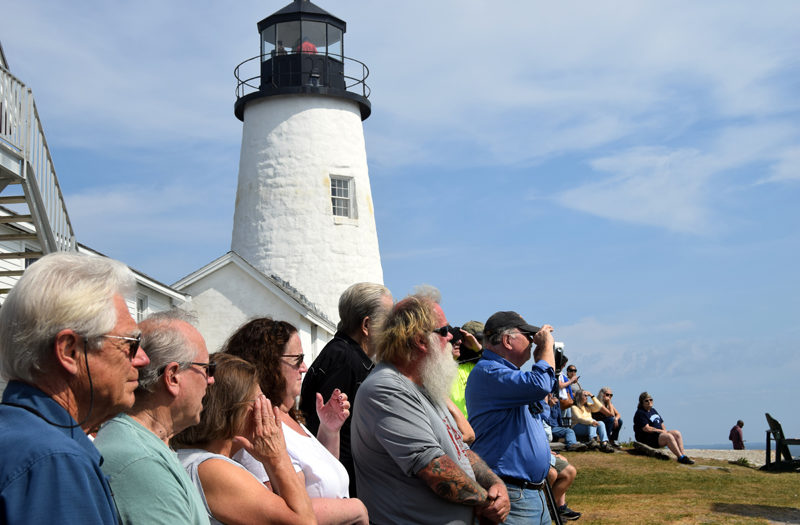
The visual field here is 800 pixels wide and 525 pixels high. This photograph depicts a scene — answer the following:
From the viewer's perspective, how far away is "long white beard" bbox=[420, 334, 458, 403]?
492cm

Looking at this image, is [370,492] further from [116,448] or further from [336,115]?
[336,115]

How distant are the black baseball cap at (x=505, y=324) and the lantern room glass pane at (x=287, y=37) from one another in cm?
1941

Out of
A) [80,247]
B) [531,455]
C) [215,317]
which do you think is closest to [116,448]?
[531,455]

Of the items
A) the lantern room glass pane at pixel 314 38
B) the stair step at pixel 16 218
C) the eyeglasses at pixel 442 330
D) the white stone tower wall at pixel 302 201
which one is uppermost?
the lantern room glass pane at pixel 314 38

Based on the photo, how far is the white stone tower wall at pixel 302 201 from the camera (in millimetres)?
22516

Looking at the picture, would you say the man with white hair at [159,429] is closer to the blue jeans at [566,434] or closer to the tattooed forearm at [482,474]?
the tattooed forearm at [482,474]

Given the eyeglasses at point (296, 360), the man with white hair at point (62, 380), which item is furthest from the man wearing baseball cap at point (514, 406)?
the man with white hair at point (62, 380)

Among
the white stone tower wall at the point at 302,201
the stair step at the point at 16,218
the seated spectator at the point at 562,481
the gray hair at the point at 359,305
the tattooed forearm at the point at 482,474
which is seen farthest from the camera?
the white stone tower wall at the point at 302,201

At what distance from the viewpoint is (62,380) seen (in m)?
2.54

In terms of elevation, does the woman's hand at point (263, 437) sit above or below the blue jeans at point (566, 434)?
above

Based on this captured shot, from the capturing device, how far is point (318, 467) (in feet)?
14.8

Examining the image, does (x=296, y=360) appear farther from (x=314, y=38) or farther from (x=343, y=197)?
(x=314, y=38)

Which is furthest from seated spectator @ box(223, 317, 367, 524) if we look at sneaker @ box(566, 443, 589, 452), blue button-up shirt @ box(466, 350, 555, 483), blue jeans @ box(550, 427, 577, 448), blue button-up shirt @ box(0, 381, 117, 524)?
sneaker @ box(566, 443, 589, 452)

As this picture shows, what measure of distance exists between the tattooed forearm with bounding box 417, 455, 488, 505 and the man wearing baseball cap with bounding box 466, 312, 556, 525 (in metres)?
1.14
